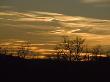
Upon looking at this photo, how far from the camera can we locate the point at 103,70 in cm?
4162

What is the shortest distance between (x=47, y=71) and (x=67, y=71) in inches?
84.1

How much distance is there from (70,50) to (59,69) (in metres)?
33.8

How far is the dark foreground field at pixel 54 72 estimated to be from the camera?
34.0 m

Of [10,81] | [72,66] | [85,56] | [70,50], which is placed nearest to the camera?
[10,81]

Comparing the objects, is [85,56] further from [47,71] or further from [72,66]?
[47,71]

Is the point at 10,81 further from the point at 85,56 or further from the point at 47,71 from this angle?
the point at 85,56

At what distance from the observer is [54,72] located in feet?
126

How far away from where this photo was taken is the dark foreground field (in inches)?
1337

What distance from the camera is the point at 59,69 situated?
4078cm

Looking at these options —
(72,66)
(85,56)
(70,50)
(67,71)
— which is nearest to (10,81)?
(67,71)

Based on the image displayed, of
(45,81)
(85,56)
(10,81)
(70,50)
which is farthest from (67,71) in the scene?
(70,50)

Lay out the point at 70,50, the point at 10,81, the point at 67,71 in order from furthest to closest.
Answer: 1. the point at 70,50
2. the point at 67,71
3. the point at 10,81

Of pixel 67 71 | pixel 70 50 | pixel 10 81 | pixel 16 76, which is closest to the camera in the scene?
pixel 10 81

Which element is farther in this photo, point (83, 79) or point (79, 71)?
point (79, 71)
